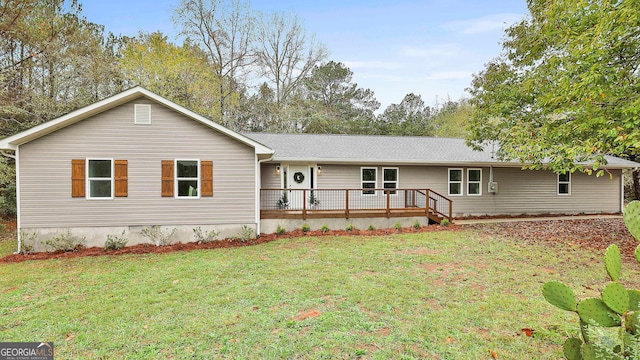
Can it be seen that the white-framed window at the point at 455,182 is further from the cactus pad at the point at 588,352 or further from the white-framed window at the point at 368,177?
the cactus pad at the point at 588,352

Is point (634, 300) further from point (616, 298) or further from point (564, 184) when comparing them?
point (564, 184)

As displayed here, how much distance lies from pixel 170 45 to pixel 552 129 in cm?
2153

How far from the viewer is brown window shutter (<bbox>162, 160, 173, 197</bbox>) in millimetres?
9188

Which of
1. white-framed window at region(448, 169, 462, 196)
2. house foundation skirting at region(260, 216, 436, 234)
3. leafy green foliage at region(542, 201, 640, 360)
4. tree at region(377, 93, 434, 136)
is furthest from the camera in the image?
tree at region(377, 93, 434, 136)

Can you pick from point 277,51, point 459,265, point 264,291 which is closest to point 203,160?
point 264,291

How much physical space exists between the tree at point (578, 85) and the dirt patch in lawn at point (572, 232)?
219cm

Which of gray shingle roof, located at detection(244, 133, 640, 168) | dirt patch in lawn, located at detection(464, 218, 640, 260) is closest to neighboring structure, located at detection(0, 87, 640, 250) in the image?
gray shingle roof, located at detection(244, 133, 640, 168)

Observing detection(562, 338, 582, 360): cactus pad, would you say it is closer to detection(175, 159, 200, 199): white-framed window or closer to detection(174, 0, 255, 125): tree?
detection(175, 159, 200, 199): white-framed window

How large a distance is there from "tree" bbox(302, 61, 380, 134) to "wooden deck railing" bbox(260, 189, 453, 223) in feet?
48.5

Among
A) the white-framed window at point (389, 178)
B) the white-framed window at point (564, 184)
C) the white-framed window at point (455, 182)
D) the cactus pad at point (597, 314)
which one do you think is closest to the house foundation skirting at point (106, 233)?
the white-framed window at point (389, 178)

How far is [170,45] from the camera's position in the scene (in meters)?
20.0

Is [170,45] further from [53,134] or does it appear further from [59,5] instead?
[53,134]

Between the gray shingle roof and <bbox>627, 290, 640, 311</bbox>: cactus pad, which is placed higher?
the gray shingle roof

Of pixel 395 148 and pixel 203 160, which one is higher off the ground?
pixel 395 148
